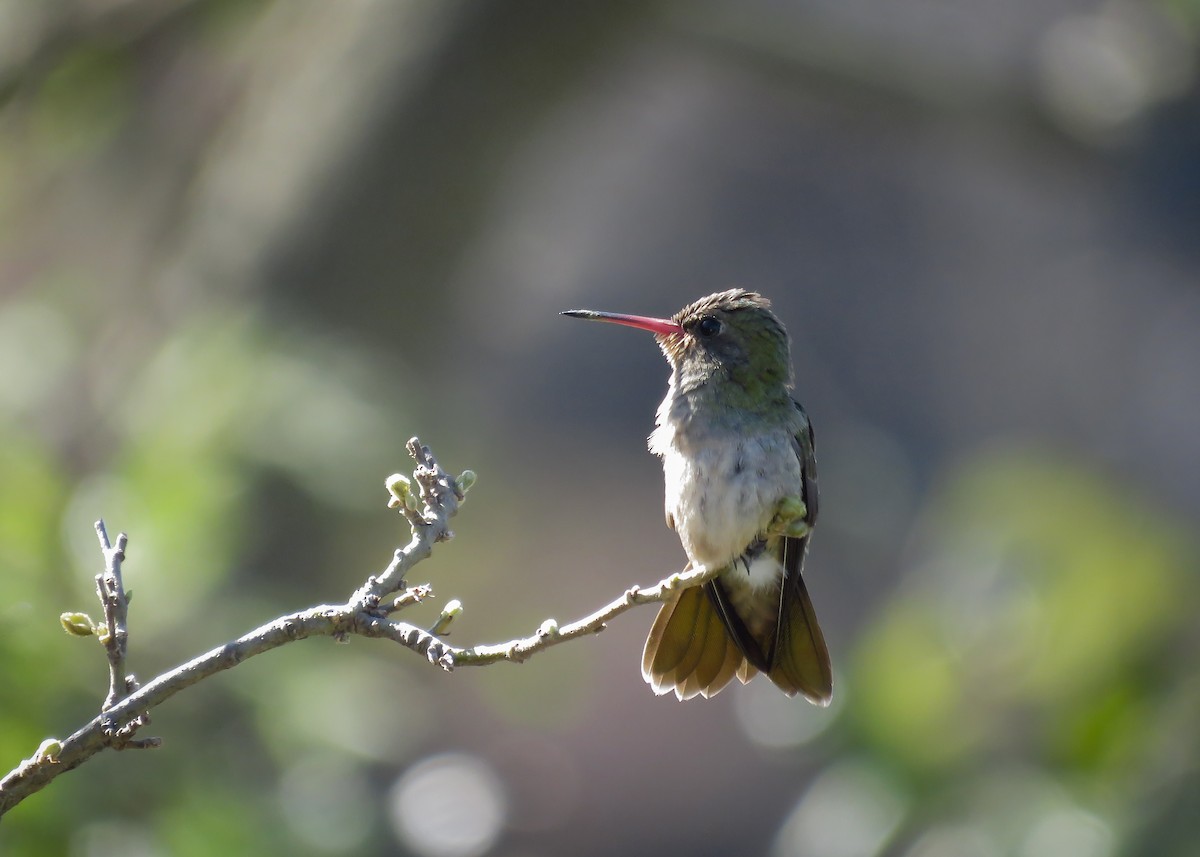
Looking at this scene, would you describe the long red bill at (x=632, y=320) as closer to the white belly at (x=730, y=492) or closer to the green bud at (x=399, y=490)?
the white belly at (x=730, y=492)

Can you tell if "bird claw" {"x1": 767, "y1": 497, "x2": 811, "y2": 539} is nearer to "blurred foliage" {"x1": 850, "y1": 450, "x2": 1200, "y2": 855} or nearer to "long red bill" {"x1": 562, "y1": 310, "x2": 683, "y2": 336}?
"long red bill" {"x1": 562, "y1": 310, "x2": 683, "y2": 336}

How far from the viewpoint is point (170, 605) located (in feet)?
14.5

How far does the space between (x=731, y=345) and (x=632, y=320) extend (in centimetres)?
41

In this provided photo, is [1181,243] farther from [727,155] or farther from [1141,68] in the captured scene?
[727,155]

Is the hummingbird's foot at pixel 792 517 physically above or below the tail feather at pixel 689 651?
below

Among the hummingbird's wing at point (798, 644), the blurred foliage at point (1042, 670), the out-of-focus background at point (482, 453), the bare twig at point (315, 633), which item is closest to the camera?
the bare twig at point (315, 633)

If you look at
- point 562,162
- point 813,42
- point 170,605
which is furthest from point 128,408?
point 813,42

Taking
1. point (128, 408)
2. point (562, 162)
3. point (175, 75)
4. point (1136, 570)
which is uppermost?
point (175, 75)

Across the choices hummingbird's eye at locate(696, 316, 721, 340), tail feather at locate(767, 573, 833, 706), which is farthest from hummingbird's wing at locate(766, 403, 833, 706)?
hummingbird's eye at locate(696, 316, 721, 340)

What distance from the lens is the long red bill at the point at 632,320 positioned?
3.12 m

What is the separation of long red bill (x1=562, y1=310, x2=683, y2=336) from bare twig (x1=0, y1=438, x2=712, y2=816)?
105 cm

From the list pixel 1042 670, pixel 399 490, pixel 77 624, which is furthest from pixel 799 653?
pixel 77 624

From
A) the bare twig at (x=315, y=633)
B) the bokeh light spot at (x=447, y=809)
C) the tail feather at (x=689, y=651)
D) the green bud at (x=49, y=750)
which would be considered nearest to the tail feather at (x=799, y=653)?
the tail feather at (x=689, y=651)

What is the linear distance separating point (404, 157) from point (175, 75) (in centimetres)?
236
